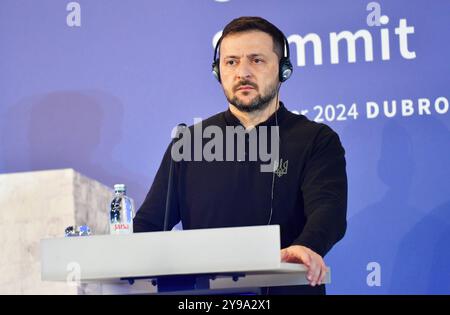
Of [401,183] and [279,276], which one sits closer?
[279,276]

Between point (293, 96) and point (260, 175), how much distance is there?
2.92 ft

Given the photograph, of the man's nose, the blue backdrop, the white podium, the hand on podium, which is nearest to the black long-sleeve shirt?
the man's nose

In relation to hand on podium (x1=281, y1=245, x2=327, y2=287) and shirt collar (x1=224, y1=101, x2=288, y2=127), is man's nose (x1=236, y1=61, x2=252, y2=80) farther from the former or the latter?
hand on podium (x1=281, y1=245, x2=327, y2=287)

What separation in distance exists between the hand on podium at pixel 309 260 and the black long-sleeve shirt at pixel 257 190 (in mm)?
417

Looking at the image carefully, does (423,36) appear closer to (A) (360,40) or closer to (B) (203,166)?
(A) (360,40)

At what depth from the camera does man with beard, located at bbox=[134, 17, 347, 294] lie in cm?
243

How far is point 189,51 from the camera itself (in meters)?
3.57

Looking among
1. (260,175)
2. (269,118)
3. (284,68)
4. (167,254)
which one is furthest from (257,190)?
(167,254)

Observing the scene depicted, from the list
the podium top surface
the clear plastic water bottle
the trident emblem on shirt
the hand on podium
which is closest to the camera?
the podium top surface

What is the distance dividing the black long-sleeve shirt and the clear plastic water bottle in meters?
0.19

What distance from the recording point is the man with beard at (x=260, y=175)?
95.7 inches

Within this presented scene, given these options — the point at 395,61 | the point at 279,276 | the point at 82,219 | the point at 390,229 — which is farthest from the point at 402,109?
the point at 279,276
